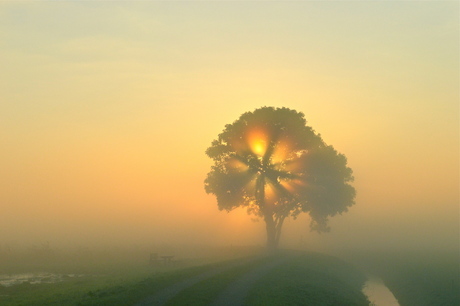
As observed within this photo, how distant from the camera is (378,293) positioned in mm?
58719

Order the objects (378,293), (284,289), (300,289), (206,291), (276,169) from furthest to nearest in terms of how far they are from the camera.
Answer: (276,169), (378,293), (300,289), (284,289), (206,291)

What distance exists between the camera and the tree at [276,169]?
81938 mm

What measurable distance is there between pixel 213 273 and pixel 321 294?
11.0m

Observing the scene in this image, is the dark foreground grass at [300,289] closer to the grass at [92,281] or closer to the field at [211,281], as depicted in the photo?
the field at [211,281]

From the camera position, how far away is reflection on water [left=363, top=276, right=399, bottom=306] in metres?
52.9

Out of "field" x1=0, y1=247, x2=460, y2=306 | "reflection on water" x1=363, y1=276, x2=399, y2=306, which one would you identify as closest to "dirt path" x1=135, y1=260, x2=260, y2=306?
"field" x1=0, y1=247, x2=460, y2=306

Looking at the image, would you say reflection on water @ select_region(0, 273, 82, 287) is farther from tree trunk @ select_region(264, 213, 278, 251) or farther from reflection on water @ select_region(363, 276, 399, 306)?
tree trunk @ select_region(264, 213, 278, 251)

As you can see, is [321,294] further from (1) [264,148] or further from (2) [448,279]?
(1) [264,148]

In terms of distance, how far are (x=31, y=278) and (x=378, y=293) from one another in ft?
131

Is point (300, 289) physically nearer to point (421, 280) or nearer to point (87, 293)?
point (87, 293)

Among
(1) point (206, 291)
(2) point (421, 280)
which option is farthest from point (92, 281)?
(2) point (421, 280)

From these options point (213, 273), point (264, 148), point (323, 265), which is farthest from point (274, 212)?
point (213, 273)

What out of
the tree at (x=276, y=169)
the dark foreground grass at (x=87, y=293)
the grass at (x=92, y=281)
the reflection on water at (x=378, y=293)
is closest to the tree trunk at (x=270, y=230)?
the tree at (x=276, y=169)

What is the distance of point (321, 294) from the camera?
43.3 m
